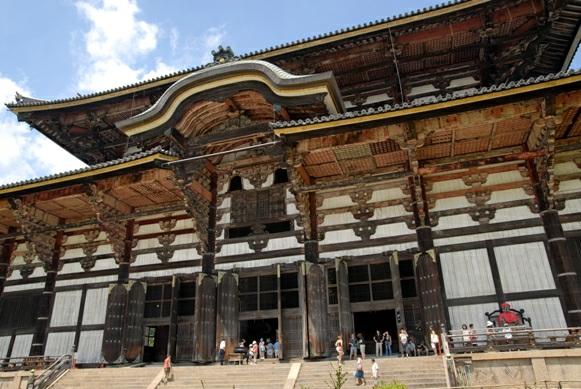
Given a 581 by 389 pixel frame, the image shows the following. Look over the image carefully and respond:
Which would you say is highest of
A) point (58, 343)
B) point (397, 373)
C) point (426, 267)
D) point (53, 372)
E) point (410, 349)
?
point (426, 267)

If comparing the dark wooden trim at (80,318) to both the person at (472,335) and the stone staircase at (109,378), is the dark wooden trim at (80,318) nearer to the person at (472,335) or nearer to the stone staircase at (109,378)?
the stone staircase at (109,378)

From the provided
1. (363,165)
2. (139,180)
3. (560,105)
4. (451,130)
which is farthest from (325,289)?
(560,105)

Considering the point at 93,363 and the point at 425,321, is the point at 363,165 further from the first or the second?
the point at 93,363

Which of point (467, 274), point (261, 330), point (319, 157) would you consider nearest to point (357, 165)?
point (319, 157)

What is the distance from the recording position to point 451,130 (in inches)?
528

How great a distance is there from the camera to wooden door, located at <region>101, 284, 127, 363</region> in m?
16.4

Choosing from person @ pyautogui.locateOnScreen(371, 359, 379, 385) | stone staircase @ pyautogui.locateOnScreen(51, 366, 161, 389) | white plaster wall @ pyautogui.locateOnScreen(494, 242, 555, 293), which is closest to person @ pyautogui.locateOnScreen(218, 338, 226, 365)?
stone staircase @ pyautogui.locateOnScreen(51, 366, 161, 389)

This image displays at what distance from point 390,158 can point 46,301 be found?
14.9 metres

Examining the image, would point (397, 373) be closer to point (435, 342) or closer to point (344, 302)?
point (435, 342)

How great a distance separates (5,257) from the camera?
1989 cm

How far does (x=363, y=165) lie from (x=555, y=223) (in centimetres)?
616

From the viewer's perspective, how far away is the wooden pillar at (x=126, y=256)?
693 inches

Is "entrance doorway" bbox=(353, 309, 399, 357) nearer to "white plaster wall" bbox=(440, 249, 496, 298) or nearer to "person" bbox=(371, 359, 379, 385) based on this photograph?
"white plaster wall" bbox=(440, 249, 496, 298)

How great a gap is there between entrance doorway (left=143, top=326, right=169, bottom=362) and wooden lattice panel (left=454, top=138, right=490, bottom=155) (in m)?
13.2
